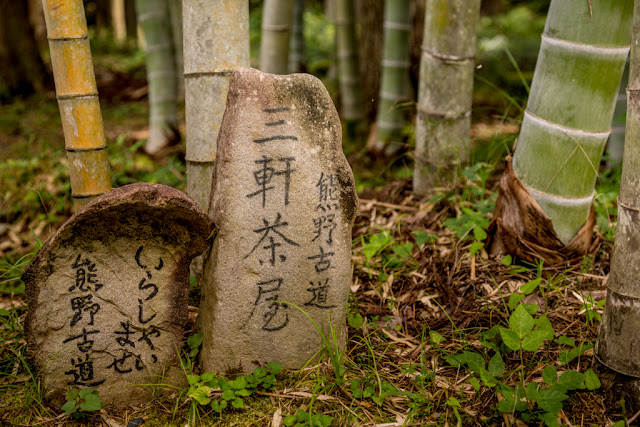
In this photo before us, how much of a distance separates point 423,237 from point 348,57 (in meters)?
3.46

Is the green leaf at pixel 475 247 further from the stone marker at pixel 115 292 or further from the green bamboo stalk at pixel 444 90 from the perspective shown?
the stone marker at pixel 115 292

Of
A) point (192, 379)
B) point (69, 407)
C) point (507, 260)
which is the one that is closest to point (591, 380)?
point (507, 260)

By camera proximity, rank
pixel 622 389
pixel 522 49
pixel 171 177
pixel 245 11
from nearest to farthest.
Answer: pixel 622 389, pixel 245 11, pixel 171 177, pixel 522 49

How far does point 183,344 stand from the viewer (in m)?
2.27

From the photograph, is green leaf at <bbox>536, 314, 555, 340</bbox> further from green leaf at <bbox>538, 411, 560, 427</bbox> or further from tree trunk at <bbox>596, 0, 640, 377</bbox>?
green leaf at <bbox>538, 411, 560, 427</bbox>

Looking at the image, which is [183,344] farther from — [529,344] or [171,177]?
[171,177]

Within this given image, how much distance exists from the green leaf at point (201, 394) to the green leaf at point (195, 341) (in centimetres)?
21

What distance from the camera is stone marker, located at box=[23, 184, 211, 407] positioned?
6.38 ft

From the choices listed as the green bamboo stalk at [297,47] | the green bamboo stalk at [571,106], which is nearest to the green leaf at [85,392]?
the green bamboo stalk at [571,106]

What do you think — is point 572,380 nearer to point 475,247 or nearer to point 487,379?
point 487,379

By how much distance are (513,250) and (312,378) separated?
1306mm

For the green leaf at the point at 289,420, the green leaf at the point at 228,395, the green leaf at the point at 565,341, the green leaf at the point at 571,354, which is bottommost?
the green leaf at the point at 289,420

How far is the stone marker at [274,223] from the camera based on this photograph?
6.77 ft

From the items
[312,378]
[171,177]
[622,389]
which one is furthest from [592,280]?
[171,177]
